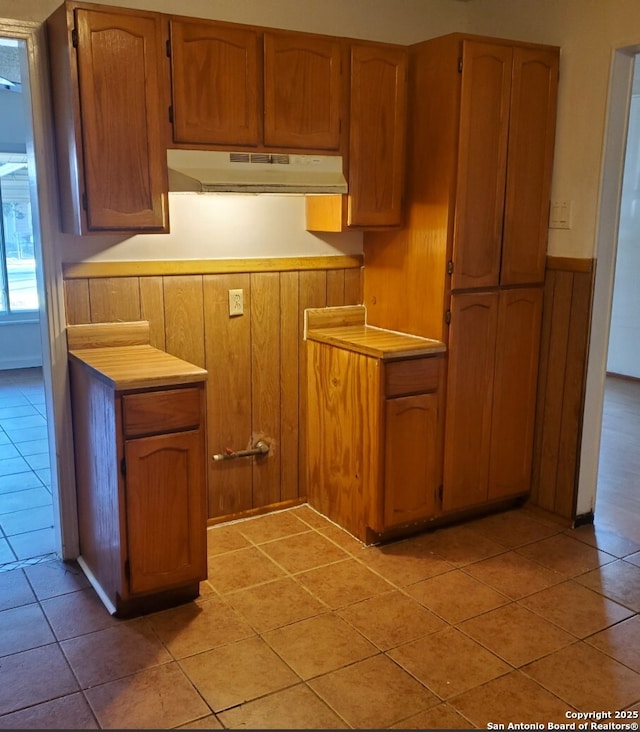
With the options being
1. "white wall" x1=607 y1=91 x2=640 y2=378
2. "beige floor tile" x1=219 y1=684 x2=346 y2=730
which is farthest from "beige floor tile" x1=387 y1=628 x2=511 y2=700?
"white wall" x1=607 y1=91 x2=640 y2=378

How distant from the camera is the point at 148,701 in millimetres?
2105

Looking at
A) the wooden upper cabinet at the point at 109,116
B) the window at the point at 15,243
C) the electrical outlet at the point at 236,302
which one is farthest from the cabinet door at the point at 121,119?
the window at the point at 15,243

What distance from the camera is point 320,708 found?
2.08m

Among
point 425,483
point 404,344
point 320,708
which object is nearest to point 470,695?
point 320,708

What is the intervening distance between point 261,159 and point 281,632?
1751 mm

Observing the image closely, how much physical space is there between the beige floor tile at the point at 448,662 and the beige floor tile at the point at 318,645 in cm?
13

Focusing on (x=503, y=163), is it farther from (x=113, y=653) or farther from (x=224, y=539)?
(x=113, y=653)

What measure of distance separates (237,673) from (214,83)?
207 centimetres

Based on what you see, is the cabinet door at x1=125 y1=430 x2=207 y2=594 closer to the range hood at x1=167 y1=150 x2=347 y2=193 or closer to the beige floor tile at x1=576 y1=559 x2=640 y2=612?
the range hood at x1=167 y1=150 x2=347 y2=193

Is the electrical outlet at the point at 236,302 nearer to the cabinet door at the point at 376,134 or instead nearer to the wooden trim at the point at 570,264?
the cabinet door at the point at 376,134

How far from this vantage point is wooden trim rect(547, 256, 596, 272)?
3.09m

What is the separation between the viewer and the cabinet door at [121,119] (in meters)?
2.45

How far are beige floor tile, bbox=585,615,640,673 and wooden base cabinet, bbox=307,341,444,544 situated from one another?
91cm

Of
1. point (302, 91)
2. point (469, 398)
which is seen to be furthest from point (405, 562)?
point (302, 91)
